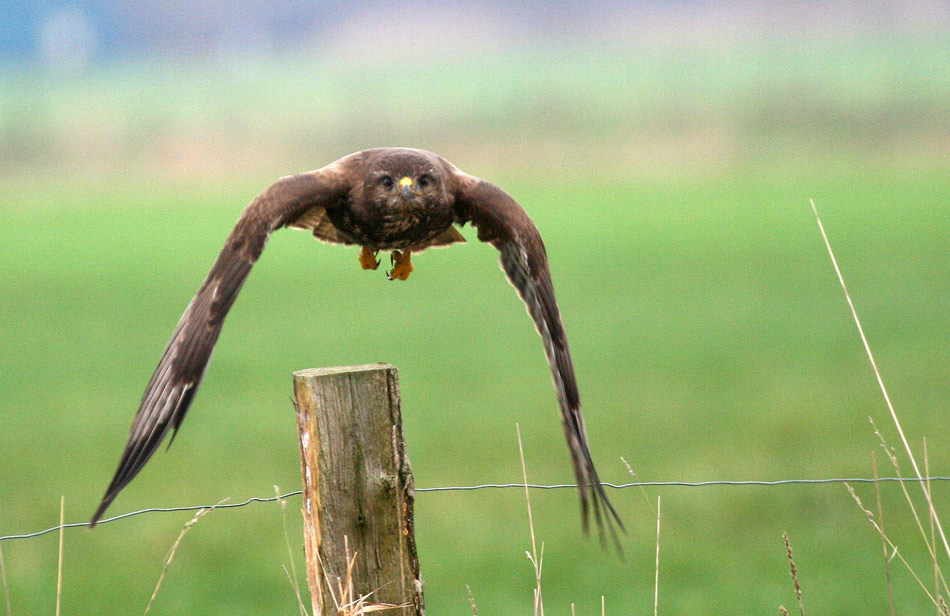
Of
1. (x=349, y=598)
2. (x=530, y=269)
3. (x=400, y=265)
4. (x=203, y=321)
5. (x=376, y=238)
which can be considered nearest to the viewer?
(x=349, y=598)

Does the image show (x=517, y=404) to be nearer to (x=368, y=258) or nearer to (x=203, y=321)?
(x=368, y=258)

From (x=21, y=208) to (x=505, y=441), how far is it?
7574 centimetres

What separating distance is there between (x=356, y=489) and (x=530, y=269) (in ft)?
5.69

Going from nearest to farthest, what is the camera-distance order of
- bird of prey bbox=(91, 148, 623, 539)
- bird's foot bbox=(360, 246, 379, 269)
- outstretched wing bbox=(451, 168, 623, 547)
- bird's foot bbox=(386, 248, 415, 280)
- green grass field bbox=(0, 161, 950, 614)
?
bird of prey bbox=(91, 148, 623, 539)
outstretched wing bbox=(451, 168, 623, 547)
bird's foot bbox=(386, 248, 415, 280)
bird's foot bbox=(360, 246, 379, 269)
green grass field bbox=(0, 161, 950, 614)

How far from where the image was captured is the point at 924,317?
3212cm

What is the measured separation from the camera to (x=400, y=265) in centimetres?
625

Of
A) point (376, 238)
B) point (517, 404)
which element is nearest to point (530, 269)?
point (376, 238)

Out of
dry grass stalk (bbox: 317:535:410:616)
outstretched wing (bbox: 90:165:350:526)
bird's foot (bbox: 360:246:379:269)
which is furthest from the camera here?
bird's foot (bbox: 360:246:379:269)

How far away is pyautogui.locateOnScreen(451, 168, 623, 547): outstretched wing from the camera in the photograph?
4754 mm

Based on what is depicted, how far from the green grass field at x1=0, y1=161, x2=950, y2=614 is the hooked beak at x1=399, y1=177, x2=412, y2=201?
640 cm

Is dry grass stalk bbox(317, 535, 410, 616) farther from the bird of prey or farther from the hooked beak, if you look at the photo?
the hooked beak

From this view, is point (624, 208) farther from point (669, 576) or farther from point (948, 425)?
point (669, 576)

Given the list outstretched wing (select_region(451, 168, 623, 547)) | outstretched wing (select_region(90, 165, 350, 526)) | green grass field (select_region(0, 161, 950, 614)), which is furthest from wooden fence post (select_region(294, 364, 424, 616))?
green grass field (select_region(0, 161, 950, 614))

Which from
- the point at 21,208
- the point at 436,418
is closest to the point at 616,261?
the point at 436,418
